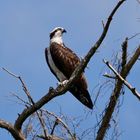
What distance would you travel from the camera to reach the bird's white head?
388 inches

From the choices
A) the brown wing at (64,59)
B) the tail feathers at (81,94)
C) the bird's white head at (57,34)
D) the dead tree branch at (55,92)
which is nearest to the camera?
the dead tree branch at (55,92)

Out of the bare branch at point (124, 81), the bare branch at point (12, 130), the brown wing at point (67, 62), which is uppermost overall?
the brown wing at point (67, 62)

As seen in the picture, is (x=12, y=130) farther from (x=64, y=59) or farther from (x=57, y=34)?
(x=57, y=34)

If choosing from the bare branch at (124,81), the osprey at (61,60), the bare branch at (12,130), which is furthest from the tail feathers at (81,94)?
the bare branch at (124,81)

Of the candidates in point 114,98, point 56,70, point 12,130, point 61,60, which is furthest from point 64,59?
point 114,98

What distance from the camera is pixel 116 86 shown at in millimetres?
5969

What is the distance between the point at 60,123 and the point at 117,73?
3.95 feet

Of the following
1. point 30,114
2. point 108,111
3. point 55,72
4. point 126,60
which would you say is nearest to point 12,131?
point 30,114

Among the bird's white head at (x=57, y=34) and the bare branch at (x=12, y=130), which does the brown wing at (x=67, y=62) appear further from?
the bare branch at (x=12, y=130)

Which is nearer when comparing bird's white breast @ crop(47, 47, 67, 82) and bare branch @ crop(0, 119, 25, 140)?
bare branch @ crop(0, 119, 25, 140)

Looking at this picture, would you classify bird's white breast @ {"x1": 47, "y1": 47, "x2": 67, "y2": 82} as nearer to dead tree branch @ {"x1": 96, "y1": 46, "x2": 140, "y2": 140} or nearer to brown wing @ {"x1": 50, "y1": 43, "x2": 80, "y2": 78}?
brown wing @ {"x1": 50, "y1": 43, "x2": 80, "y2": 78}

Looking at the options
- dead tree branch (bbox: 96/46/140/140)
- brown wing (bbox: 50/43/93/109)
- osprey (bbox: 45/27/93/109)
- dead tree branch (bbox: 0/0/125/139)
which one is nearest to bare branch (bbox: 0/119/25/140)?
dead tree branch (bbox: 0/0/125/139)

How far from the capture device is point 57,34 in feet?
32.8

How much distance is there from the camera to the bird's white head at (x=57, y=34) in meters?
9.86
